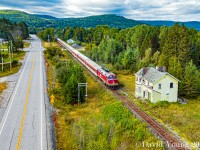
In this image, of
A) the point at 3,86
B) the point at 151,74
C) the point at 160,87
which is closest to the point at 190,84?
the point at 160,87

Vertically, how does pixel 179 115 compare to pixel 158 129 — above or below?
above

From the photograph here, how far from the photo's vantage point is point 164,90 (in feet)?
130

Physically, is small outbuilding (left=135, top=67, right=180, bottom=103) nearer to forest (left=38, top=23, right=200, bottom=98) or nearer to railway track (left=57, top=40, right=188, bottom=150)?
railway track (left=57, top=40, right=188, bottom=150)

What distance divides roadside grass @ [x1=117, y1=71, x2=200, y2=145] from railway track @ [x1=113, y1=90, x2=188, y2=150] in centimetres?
102

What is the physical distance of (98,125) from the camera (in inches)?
1057

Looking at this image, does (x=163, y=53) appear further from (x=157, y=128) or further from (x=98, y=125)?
(x=98, y=125)

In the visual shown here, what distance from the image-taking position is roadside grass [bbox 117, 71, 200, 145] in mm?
28469

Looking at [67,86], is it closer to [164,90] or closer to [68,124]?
[68,124]

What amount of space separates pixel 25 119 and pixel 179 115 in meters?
21.3

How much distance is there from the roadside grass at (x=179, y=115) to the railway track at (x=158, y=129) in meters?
1.02

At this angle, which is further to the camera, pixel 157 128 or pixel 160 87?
pixel 160 87

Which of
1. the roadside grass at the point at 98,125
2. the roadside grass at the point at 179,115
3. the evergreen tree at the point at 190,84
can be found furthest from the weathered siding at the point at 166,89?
the roadside grass at the point at 98,125

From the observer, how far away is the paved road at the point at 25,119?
27.0m

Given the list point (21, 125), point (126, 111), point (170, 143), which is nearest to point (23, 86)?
point (21, 125)
